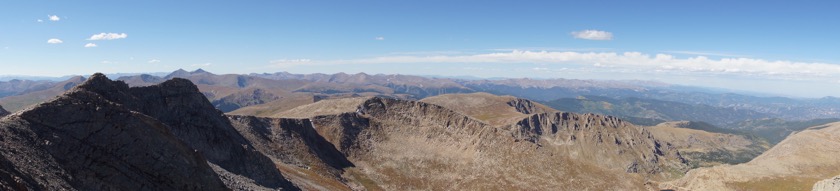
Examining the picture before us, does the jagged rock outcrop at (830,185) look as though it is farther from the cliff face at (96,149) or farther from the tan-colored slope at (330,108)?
the tan-colored slope at (330,108)

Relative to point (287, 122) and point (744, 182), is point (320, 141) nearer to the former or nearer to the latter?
point (287, 122)

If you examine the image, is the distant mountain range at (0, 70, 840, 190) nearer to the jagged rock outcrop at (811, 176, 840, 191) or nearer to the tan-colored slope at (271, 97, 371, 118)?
the jagged rock outcrop at (811, 176, 840, 191)

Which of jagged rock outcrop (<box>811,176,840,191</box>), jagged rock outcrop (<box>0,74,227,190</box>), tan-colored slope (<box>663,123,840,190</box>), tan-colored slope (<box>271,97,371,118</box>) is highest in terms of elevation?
jagged rock outcrop (<box>0,74,227,190</box>)

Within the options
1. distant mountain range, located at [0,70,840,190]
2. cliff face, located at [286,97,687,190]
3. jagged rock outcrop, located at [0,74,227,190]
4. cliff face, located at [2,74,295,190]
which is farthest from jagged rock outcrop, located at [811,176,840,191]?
jagged rock outcrop, located at [0,74,227,190]

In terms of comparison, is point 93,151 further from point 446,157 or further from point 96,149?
point 446,157

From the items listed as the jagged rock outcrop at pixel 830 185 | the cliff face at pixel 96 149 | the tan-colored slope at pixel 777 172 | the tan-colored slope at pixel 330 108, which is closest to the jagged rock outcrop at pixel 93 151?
the cliff face at pixel 96 149

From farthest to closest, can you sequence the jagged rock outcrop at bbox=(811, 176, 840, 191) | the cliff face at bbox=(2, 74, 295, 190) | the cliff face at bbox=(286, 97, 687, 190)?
the cliff face at bbox=(286, 97, 687, 190)
the jagged rock outcrop at bbox=(811, 176, 840, 191)
the cliff face at bbox=(2, 74, 295, 190)

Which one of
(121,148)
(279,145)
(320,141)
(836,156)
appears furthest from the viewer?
(836,156)

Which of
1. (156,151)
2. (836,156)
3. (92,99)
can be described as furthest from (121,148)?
(836,156)
